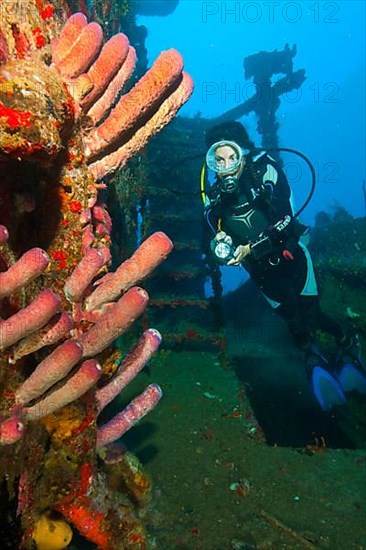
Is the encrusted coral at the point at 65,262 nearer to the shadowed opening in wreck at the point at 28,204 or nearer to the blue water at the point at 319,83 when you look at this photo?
the shadowed opening in wreck at the point at 28,204

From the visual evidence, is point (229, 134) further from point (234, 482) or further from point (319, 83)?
point (319, 83)

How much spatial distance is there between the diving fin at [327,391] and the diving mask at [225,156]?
3.43 m

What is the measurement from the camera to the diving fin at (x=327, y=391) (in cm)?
614

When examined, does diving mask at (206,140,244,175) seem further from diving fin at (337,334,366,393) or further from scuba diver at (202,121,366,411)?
diving fin at (337,334,366,393)

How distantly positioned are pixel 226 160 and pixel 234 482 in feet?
13.3

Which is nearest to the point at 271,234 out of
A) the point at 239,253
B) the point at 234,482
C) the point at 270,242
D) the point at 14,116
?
the point at 270,242

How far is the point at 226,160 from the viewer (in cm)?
564

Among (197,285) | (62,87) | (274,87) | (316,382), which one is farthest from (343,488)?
(274,87)

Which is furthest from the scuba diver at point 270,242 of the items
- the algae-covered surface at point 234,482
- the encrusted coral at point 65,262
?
the encrusted coral at point 65,262

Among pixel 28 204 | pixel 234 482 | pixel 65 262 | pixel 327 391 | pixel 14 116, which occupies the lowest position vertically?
pixel 327 391

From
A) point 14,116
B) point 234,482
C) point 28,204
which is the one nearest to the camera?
point 14,116

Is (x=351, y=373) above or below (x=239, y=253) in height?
below

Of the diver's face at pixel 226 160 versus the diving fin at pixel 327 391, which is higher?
the diver's face at pixel 226 160

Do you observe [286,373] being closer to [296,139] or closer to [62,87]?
[62,87]
